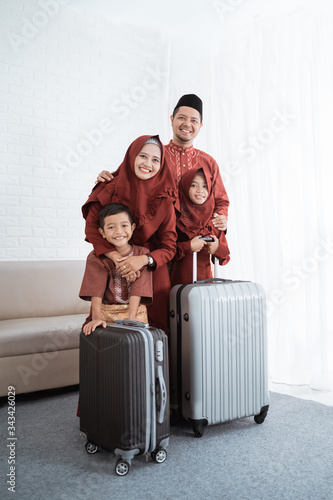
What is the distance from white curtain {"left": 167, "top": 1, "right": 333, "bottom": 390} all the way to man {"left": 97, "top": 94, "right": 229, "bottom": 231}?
0.87 metres

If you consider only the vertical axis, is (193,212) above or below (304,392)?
above

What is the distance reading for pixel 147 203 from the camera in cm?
196

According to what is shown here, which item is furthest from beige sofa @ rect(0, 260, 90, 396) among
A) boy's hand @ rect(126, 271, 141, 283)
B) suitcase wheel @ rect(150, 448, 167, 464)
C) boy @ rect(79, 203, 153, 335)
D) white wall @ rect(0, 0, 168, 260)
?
suitcase wheel @ rect(150, 448, 167, 464)

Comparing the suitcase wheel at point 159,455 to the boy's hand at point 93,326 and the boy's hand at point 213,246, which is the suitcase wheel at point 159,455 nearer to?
the boy's hand at point 93,326

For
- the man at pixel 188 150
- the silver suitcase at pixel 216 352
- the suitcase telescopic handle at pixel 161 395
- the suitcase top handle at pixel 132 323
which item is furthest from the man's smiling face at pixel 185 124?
the suitcase telescopic handle at pixel 161 395

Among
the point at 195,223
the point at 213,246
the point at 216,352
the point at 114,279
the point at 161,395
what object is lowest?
the point at 161,395

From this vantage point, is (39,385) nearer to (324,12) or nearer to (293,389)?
(293,389)

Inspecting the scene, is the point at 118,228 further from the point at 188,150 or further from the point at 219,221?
the point at 188,150

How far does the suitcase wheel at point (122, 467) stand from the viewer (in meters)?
1.56

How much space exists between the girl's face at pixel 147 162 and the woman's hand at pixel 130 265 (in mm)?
370

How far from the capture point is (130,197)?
77.0 inches

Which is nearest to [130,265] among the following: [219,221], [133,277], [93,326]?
[133,277]

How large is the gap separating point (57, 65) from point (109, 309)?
249 cm

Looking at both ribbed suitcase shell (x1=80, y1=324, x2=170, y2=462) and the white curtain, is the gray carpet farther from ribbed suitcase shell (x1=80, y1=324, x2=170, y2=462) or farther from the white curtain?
the white curtain
